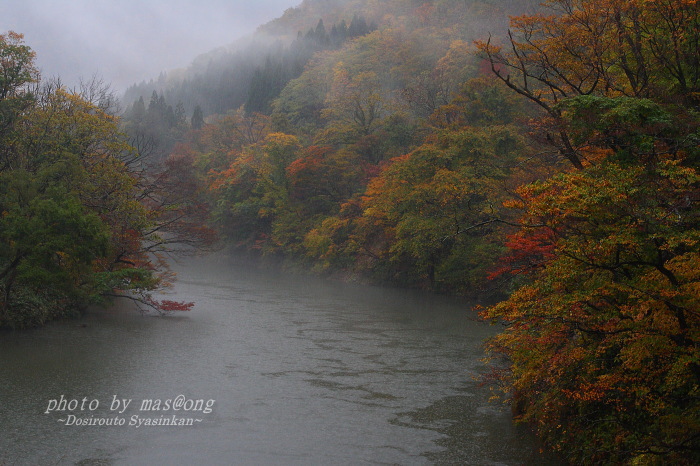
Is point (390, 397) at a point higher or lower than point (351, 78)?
lower

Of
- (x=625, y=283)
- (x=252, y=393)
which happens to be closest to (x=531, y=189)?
(x=625, y=283)

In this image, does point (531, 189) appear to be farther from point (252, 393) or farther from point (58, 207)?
point (58, 207)

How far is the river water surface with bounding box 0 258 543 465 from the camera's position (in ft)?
36.2

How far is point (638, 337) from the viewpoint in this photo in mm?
8516

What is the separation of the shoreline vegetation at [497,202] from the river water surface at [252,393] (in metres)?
1.50

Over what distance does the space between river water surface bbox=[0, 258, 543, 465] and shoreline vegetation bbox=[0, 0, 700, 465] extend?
1.50 meters

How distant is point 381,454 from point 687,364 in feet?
18.5

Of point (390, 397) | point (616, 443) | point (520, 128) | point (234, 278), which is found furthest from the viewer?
point (234, 278)

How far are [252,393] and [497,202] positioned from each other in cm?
1797

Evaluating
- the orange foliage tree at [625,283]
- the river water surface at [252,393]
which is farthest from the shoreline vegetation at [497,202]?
the river water surface at [252,393]

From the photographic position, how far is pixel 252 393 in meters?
14.6

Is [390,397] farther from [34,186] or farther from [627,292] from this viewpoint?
[34,186]

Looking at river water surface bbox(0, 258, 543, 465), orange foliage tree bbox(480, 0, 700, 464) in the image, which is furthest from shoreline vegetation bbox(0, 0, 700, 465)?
river water surface bbox(0, 258, 543, 465)

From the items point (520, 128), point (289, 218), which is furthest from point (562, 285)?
point (289, 218)
